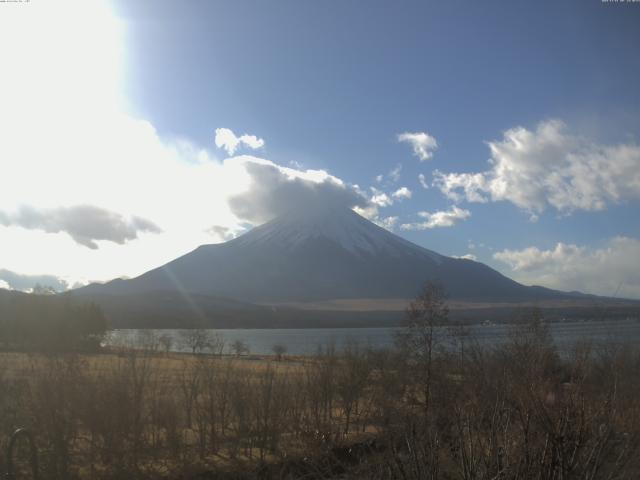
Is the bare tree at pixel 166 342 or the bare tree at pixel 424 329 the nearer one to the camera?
the bare tree at pixel 424 329

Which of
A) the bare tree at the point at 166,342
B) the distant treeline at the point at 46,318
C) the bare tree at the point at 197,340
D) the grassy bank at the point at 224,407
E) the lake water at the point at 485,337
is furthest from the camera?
the bare tree at the point at 197,340

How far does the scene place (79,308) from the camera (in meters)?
61.0

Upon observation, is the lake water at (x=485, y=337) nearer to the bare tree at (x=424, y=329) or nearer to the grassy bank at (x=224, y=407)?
the grassy bank at (x=224, y=407)

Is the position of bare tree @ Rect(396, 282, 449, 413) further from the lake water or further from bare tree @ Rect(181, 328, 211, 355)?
bare tree @ Rect(181, 328, 211, 355)

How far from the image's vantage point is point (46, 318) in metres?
53.5

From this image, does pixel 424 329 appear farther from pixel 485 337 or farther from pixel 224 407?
pixel 485 337

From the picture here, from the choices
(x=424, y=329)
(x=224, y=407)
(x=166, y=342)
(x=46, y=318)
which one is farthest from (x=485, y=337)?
(x=46, y=318)

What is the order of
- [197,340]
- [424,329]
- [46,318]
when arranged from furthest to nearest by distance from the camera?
[197,340], [46,318], [424,329]

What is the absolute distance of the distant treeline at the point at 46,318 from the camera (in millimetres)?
48094

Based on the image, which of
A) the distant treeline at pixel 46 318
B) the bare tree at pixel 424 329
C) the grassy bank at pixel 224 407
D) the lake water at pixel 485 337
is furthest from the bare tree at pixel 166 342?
the distant treeline at pixel 46 318

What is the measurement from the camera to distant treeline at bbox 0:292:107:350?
4809 cm

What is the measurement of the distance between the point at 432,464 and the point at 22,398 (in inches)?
520

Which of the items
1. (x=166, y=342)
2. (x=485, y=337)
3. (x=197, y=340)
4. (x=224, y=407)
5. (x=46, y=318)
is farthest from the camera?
(x=197, y=340)

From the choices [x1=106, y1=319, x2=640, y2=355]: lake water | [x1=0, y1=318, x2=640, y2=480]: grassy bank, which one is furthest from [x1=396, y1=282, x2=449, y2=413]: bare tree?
[x1=106, y1=319, x2=640, y2=355]: lake water
